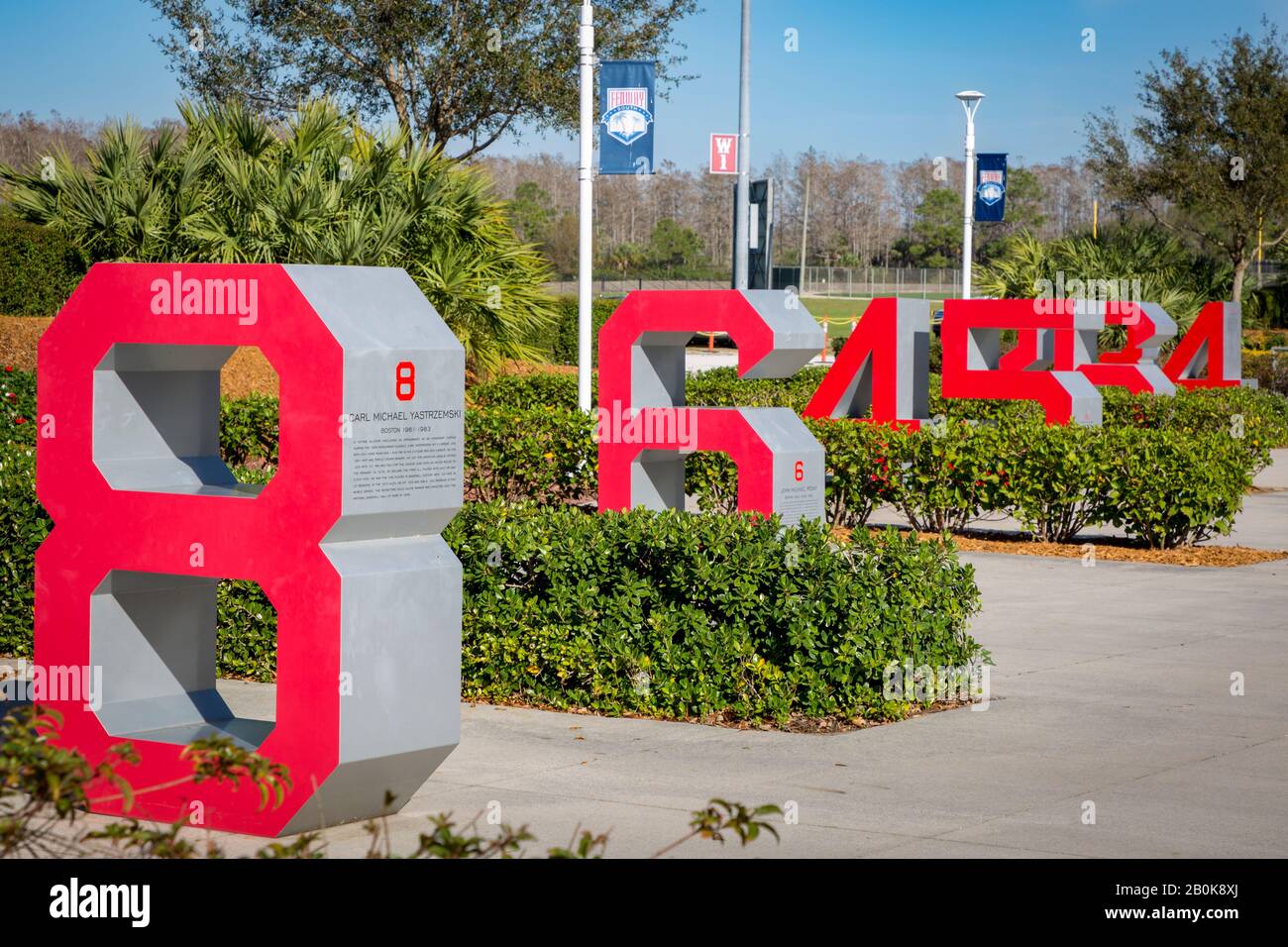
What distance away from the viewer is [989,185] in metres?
28.8

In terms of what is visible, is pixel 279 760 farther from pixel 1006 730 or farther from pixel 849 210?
pixel 849 210

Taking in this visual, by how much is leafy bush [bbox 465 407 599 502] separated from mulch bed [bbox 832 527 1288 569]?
2.54 meters

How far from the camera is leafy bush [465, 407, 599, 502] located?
15398 mm

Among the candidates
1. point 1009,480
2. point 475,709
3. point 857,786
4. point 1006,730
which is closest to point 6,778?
point 857,786

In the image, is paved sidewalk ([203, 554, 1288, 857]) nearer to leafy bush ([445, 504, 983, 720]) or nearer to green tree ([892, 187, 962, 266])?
leafy bush ([445, 504, 983, 720])

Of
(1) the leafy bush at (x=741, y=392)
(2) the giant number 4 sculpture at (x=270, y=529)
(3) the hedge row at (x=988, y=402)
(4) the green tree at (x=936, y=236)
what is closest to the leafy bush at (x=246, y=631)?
(2) the giant number 4 sculpture at (x=270, y=529)

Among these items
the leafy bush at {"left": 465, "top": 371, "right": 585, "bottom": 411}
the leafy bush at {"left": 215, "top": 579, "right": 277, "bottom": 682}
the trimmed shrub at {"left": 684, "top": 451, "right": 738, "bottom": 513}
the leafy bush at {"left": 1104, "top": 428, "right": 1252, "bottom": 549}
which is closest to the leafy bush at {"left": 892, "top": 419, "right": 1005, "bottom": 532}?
the leafy bush at {"left": 1104, "top": 428, "right": 1252, "bottom": 549}

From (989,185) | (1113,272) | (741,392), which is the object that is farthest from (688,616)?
(1113,272)

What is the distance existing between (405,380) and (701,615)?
2.51 metres

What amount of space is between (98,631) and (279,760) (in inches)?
40.9

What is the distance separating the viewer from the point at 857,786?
6465mm

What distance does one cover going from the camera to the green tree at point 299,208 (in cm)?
1986

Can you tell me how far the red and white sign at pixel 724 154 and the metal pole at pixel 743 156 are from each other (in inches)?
15.0

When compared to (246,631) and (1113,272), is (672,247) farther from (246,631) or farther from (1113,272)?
(246,631)
